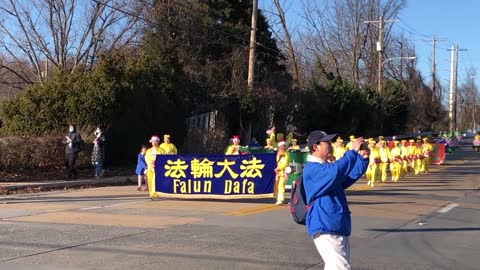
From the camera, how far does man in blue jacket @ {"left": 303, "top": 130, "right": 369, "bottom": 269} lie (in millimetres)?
4676

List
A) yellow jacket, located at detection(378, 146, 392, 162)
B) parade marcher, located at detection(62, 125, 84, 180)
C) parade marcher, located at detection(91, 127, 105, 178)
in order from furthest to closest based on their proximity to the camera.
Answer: yellow jacket, located at detection(378, 146, 392, 162), parade marcher, located at detection(91, 127, 105, 178), parade marcher, located at detection(62, 125, 84, 180)

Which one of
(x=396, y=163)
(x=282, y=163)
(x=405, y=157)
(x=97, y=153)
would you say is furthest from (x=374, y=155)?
(x=97, y=153)

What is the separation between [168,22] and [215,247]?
21795 millimetres

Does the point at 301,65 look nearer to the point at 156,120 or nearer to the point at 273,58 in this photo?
the point at 273,58

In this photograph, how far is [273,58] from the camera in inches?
1385

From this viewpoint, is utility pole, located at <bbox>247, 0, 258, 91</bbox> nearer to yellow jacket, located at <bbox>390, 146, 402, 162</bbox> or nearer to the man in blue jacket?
yellow jacket, located at <bbox>390, 146, 402, 162</bbox>

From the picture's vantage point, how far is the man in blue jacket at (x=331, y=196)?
15.3ft

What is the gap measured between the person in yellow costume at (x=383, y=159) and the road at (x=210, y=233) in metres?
5.13

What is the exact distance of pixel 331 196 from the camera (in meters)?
4.80

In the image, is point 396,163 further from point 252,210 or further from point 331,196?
point 331,196

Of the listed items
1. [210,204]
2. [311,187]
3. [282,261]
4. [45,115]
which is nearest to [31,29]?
[45,115]

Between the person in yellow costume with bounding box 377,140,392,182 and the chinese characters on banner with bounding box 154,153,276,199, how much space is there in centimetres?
792

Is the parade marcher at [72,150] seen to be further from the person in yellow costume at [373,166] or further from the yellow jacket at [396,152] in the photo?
the yellow jacket at [396,152]

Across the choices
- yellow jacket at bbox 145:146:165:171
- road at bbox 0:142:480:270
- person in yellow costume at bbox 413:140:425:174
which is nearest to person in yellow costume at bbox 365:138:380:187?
road at bbox 0:142:480:270
